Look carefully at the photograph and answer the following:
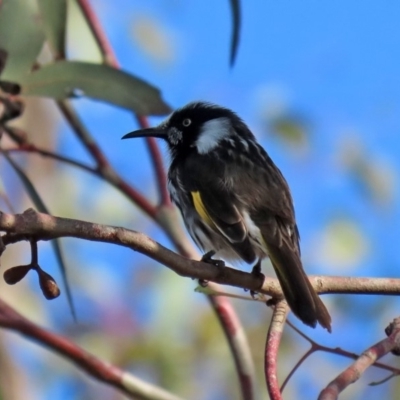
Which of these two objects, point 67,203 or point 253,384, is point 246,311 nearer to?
point 67,203

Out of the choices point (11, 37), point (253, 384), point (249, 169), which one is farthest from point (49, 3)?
point (253, 384)

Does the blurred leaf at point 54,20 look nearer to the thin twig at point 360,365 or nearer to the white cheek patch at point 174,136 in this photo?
the white cheek patch at point 174,136

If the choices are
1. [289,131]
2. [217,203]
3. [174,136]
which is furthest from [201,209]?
[289,131]

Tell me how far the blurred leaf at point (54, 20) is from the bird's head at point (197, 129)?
530 mm

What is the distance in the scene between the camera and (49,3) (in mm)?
3383

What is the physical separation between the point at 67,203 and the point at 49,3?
7.73 feet

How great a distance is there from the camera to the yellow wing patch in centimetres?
318

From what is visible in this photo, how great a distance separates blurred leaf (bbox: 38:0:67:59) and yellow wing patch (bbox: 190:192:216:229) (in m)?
0.73

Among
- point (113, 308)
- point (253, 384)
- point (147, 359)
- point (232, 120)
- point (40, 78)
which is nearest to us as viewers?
point (253, 384)

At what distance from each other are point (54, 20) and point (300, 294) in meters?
1.41

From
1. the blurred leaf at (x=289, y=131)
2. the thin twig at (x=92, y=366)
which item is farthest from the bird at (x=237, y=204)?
the blurred leaf at (x=289, y=131)

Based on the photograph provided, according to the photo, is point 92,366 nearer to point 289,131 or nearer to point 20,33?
point 20,33

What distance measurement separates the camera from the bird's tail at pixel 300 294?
259cm

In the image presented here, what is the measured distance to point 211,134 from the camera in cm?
400
